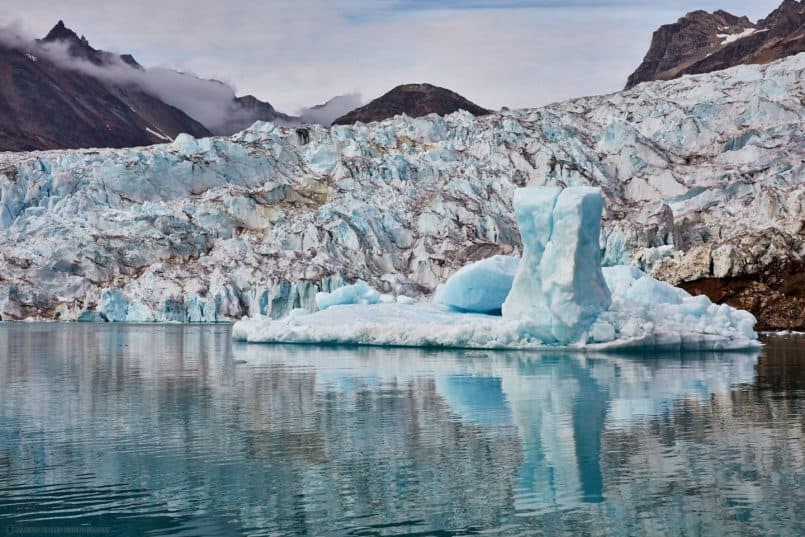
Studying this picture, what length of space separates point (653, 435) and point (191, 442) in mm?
7786

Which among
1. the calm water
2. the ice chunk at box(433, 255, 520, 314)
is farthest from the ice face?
the calm water

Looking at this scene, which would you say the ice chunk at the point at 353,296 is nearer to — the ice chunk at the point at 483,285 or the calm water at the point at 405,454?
the ice chunk at the point at 483,285

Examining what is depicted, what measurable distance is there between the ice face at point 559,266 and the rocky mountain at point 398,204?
1439 inches

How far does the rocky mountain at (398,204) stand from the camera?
8569cm

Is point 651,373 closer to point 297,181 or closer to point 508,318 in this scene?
point 508,318

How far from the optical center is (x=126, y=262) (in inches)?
3866

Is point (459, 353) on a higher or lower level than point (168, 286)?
lower

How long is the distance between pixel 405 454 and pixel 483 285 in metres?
28.9

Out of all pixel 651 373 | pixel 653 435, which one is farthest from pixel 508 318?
pixel 653 435

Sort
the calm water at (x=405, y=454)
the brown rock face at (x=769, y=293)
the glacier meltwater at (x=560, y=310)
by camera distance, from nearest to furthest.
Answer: the calm water at (x=405, y=454)
the glacier meltwater at (x=560, y=310)
the brown rock face at (x=769, y=293)

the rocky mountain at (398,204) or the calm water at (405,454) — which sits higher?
the rocky mountain at (398,204)

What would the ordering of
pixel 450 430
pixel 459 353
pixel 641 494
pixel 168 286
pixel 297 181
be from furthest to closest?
pixel 297 181 < pixel 168 286 < pixel 459 353 < pixel 450 430 < pixel 641 494

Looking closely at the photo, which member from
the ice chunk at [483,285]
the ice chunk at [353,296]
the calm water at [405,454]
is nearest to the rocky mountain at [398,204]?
the ice chunk at [353,296]

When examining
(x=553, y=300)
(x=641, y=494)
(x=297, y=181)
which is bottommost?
(x=641, y=494)
